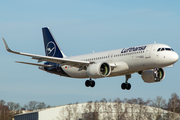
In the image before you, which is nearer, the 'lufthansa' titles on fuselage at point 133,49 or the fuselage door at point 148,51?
the fuselage door at point 148,51

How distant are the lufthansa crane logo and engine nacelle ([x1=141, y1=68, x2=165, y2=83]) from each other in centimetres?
1631

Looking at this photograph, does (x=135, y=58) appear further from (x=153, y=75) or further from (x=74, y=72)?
(x=74, y=72)

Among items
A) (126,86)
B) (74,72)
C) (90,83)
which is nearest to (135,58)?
(126,86)

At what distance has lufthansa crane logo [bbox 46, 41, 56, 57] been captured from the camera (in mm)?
58406

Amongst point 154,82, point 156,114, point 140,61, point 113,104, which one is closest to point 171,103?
point 156,114

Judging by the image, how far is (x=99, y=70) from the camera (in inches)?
1774

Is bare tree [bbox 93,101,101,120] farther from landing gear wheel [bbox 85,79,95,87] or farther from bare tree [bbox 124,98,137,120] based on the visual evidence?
landing gear wheel [bbox 85,79,95,87]

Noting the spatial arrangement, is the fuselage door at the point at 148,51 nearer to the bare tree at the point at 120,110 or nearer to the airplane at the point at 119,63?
the airplane at the point at 119,63

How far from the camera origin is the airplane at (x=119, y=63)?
4253cm

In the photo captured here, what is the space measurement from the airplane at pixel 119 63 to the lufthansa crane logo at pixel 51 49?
4.99 metres

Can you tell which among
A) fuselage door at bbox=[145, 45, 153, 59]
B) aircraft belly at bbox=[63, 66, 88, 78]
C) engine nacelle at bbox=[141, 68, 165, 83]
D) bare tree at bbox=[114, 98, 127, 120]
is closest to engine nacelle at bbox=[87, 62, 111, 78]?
aircraft belly at bbox=[63, 66, 88, 78]

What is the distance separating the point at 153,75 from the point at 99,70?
8.18 m

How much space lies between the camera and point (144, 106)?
82750mm

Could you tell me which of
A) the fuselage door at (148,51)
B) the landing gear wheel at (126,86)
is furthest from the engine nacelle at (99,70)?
the landing gear wheel at (126,86)
